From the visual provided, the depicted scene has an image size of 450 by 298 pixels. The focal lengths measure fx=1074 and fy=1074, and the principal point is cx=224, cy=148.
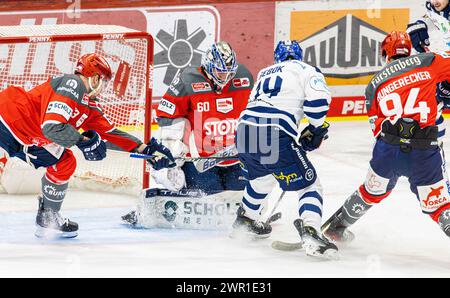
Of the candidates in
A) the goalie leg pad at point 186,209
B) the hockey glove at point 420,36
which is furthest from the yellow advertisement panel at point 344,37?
the goalie leg pad at point 186,209

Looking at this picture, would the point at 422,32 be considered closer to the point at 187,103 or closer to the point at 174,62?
the point at 187,103

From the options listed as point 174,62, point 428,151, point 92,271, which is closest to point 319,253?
point 428,151

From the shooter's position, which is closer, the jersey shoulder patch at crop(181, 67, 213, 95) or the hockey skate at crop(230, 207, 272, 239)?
the hockey skate at crop(230, 207, 272, 239)

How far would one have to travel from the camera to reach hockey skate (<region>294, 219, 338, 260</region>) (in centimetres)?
572

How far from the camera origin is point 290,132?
19.4 feet

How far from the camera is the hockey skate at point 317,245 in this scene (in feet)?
18.8

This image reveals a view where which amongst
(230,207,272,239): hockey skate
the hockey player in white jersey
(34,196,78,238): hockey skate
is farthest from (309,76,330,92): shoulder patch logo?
(34,196,78,238): hockey skate

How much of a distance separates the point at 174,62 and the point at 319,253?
4.18m

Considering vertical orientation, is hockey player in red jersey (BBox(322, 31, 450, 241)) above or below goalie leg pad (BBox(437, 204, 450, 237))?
above

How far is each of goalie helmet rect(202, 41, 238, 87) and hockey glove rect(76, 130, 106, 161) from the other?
850 millimetres

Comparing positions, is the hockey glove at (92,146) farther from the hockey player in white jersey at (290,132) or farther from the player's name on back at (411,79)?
the player's name on back at (411,79)

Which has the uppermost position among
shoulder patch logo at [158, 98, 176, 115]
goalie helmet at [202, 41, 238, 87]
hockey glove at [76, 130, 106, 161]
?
goalie helmet at [202, 41, 238, 87]

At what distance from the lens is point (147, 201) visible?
21.8 ft

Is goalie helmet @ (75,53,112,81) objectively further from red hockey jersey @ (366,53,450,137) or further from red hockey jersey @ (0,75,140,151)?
red hockey jersey @ (366,53,450,137)
